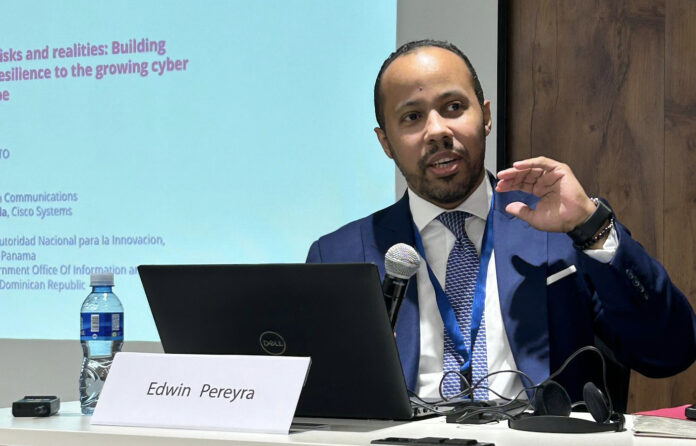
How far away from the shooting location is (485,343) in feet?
6.05

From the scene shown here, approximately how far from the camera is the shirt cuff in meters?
1.71

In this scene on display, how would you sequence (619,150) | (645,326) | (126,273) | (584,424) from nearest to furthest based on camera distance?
(584,424)
(645,326)
(619,150)
(126,273)

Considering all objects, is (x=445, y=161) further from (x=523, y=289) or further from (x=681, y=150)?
(x=681, y=150)

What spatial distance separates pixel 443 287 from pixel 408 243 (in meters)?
0.13

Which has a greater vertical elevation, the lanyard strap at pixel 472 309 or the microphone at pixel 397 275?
the microphone at pixel 397 275

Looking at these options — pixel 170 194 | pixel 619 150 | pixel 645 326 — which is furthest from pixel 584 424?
pixel 170 194

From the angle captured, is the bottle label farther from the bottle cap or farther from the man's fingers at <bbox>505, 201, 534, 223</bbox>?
the man's fingers at <bbox>505, 201, 534, 223</bbox>

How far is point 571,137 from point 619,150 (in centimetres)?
14

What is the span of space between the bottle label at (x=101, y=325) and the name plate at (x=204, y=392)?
1.04 ft

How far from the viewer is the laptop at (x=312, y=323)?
4.40 feet

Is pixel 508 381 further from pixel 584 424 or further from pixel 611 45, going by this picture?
pixel 611 45

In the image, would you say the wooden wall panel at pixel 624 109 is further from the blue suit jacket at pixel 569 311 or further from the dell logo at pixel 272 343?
the dell logo at pixel 272 343

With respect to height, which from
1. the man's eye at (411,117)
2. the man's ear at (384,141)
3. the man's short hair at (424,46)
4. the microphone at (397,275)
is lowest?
the microphone at (397,275)

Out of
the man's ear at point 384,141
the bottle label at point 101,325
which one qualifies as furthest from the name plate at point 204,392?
the man's ear at point 384,141
